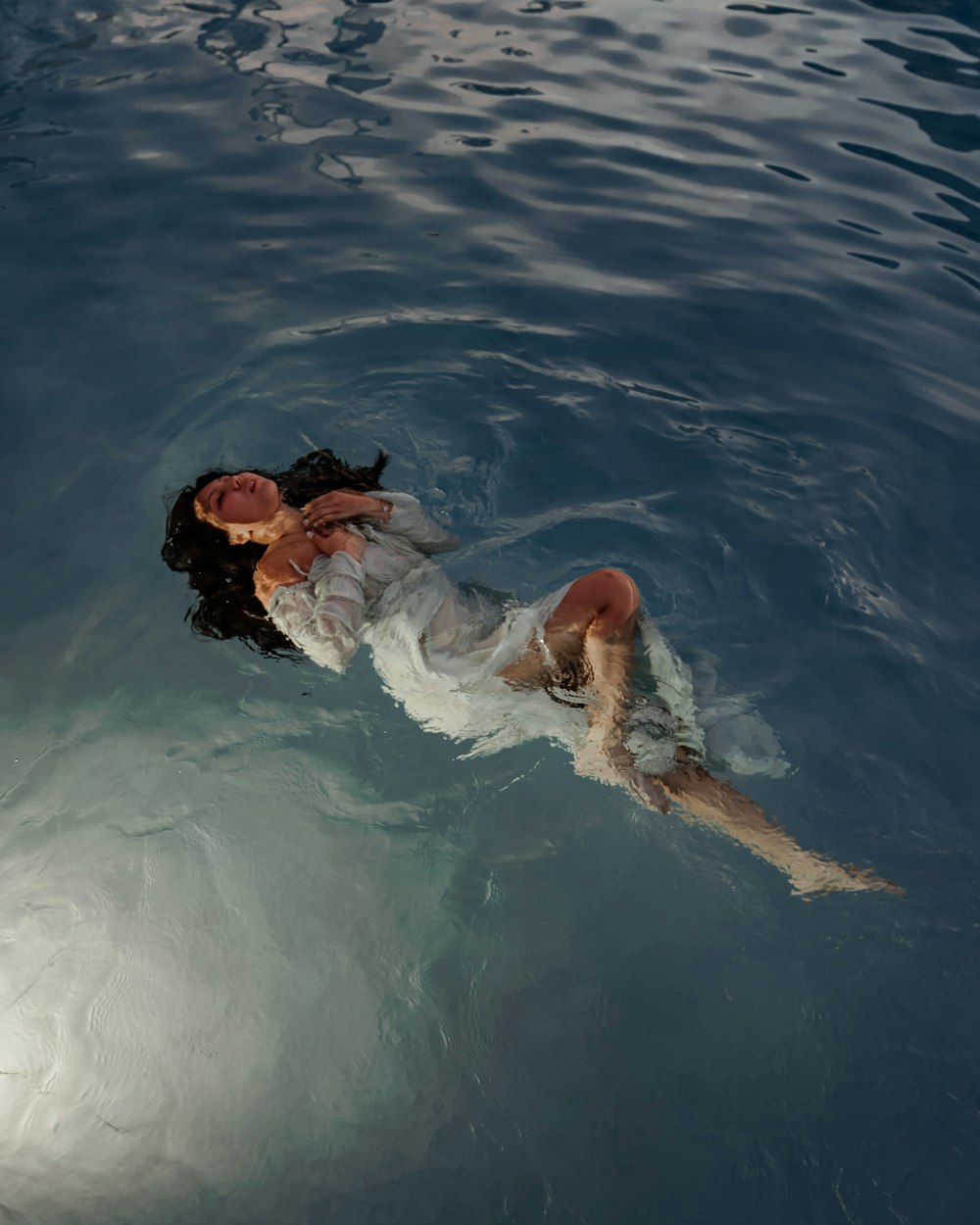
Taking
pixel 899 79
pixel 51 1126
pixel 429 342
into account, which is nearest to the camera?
pixel 51 1126

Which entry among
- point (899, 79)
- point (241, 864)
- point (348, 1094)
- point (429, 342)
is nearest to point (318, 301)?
point (429, 342)

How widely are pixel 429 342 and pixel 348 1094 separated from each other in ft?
14.3

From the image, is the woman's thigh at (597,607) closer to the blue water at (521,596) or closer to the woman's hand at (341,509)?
the blue water at (521,596)

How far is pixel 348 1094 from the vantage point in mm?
3510

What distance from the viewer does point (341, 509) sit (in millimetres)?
4230

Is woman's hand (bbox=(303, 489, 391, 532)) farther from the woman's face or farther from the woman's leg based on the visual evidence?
the woman's leg

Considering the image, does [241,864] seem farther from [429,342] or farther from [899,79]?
[899,79]

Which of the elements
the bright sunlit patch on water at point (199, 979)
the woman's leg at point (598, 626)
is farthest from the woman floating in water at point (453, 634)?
the bright sunlit patch on water at point (199, 979)

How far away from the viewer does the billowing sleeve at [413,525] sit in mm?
4340

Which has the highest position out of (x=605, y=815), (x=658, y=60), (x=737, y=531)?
(x=658, y=60)

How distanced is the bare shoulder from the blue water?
0.69 meters

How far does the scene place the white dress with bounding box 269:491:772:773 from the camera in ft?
12.8

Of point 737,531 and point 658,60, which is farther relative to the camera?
point 658,60

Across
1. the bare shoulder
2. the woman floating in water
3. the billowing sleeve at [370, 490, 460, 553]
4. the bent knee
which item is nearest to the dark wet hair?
the woman floating in water
